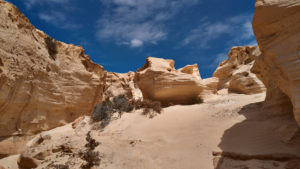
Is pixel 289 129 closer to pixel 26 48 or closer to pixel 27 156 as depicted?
pixel 27 156

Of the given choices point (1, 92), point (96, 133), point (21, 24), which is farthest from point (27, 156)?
point (21, 24)

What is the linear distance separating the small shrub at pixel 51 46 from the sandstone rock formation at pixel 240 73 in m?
11.0

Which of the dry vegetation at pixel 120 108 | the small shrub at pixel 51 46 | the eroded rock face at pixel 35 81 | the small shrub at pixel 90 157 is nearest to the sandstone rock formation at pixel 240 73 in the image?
the dry vegetation at pixel 120 108

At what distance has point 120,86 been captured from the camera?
17984 millimetres

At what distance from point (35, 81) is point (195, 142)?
7.65 m

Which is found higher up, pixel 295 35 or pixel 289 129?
pixel 295 35

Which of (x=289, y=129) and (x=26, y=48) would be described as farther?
(x=26, y=48)

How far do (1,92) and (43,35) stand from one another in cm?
392

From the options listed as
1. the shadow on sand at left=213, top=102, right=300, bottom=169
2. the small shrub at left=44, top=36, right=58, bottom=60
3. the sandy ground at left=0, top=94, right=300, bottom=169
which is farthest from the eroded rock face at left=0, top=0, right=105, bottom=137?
the shadow on sand at left=213, top=102, right=300, bottom=169

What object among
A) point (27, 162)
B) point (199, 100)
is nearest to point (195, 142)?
point (27, 162)

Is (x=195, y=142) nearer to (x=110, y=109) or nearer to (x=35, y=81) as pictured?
(x=110, y=109)

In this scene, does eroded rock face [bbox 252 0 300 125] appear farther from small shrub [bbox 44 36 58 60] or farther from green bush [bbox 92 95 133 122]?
small shrub [bbox 44 36 58 60]

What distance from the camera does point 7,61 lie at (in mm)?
6938

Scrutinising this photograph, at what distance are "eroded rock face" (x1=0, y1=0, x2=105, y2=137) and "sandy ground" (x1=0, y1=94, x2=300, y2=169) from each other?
12.4 ft
